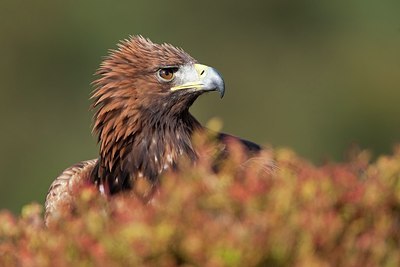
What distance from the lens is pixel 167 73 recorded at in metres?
6.99

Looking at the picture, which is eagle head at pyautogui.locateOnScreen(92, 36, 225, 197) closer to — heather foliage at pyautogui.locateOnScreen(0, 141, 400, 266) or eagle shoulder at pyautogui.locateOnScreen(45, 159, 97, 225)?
eagle shoulder at pyautogui.locateOnScreen(45, 159, 97, 225)

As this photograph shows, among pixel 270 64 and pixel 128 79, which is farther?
pixel 270 64

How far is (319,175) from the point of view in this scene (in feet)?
13.4

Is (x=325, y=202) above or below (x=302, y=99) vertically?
above

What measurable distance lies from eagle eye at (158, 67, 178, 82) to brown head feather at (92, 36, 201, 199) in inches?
1.2

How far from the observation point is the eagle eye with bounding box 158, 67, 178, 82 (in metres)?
6.96

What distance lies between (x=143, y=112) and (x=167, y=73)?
0.90 feet

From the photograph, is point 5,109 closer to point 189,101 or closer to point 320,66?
point 320,66

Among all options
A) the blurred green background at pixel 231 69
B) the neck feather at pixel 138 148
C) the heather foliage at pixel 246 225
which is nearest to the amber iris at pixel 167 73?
the neck feather at pixel 138 148

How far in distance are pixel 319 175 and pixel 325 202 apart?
0.14 m

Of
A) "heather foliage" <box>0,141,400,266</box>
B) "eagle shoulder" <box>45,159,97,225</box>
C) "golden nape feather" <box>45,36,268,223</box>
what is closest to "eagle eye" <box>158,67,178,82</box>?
"golden nape feather" <box>45,36,268,223</box>

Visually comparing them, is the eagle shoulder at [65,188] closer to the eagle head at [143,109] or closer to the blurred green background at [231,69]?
the eagle head at [143,109]

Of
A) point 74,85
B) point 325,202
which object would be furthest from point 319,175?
point 74,85

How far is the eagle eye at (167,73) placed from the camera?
6965mm
